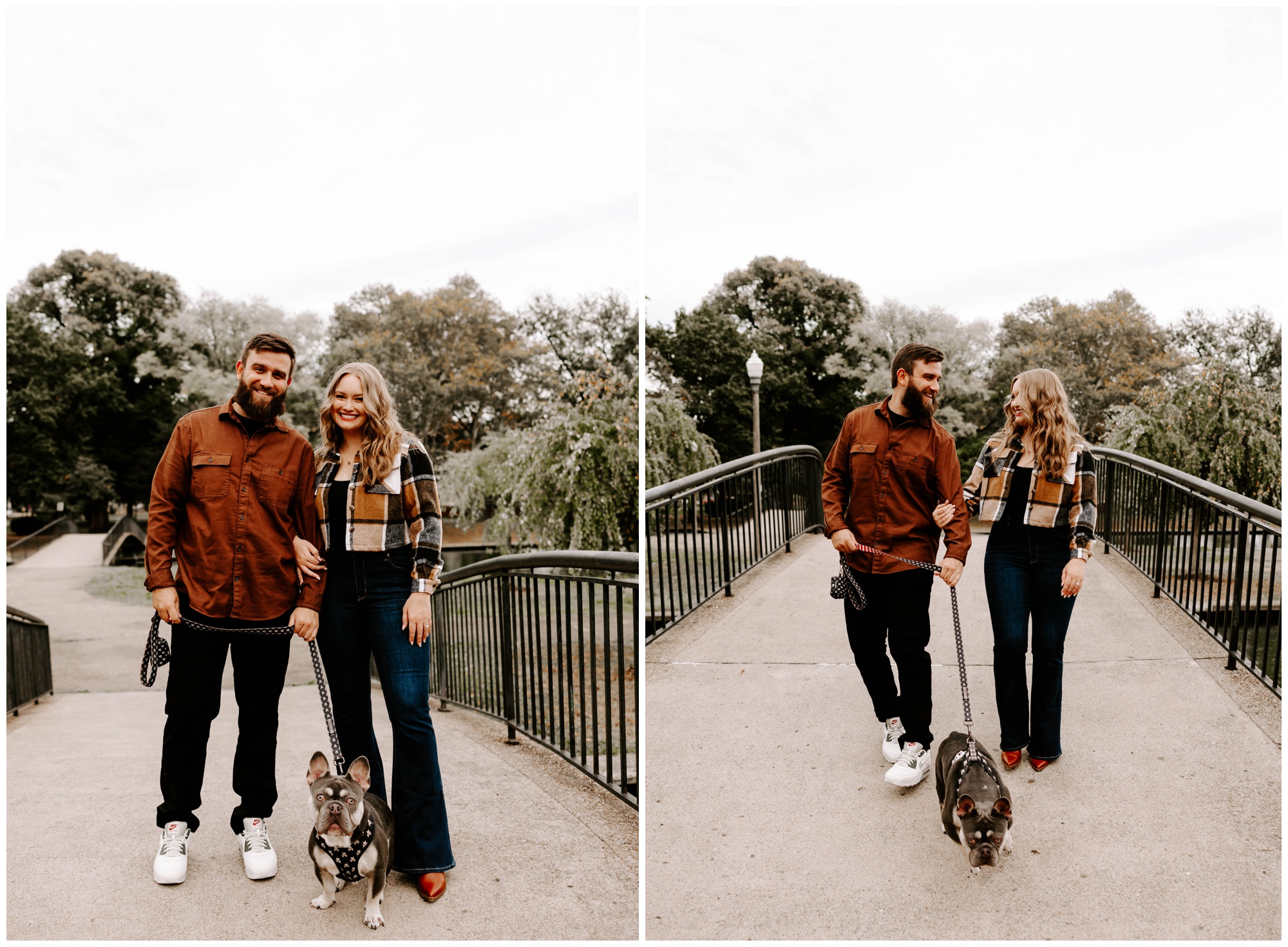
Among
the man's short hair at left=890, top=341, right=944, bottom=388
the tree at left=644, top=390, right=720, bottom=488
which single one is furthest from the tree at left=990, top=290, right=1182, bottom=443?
the man's short hair at left=890, top=341, right=944, bottom=388

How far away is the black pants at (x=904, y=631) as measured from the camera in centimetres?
317

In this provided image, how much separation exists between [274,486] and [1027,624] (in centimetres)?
266

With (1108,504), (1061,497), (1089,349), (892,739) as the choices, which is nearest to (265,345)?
(892,739)

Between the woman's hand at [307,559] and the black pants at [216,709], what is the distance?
176mm

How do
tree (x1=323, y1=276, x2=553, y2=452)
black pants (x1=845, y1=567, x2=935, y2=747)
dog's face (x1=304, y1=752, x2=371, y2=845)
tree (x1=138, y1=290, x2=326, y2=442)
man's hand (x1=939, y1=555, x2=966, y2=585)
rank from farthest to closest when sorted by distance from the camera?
tree (x1=323, y1=276, x2=553, y2=452), tree (x1=138, y1=290, x2=326, y2=442), black pants (x1=845, y1=567, x2=935, y2=747), man's hand (x1=939, y1=555, x2=966, y2=585), dog's face (x1=304, y1=752, x2=371, y2=845)

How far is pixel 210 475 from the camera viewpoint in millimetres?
2588

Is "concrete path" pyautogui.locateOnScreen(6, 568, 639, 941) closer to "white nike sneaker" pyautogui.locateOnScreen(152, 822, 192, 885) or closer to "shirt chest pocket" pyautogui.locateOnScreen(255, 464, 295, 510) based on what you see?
"white nike sneaker" pyautogui.locateOnScreen(152, 822, 192, 885)

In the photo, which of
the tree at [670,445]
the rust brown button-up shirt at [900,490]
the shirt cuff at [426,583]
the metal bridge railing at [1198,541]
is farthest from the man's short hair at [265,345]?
the tree at [670,445]

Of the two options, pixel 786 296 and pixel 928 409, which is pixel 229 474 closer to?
pixel 928 409

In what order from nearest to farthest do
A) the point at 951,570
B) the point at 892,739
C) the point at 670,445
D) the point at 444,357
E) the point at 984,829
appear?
the point at 984,829 < the point at 951,570 < the point at 892,739 < the point at 670,445 < the point at 444,357

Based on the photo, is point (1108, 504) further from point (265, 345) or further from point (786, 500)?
point (265, 345)

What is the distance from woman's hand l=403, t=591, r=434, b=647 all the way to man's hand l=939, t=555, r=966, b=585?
171 cm

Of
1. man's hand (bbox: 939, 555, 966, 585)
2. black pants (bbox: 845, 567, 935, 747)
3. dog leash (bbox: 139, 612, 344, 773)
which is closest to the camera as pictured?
dog leash (bbox: 139, 612, 344, 773)

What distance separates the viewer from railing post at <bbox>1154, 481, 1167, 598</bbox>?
18.1ft
